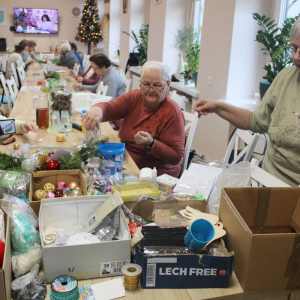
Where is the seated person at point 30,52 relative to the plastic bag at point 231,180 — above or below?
above

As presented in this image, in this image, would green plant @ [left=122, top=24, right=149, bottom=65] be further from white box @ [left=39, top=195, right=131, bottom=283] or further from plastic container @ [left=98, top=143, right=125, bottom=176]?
white box @ [left=39, top=195, right=131, bottom=283]

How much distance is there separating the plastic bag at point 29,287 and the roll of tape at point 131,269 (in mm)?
221

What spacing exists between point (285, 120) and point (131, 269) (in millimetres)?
922

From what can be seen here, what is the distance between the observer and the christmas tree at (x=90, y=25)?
32.5 feet

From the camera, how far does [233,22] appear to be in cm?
309

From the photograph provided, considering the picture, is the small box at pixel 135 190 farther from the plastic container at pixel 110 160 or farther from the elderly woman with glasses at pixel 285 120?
the elderly woman with glasses at pixel 285 120

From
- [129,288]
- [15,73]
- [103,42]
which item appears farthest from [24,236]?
[103,42]

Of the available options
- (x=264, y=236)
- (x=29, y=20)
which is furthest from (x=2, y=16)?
(x=264, y=236)

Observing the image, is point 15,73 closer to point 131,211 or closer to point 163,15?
point 163,15

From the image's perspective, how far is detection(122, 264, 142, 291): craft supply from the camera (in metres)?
0.86

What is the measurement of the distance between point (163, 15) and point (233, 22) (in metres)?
2.02

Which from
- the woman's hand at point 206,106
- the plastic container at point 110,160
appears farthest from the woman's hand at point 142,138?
the woman's hand at point 206,106

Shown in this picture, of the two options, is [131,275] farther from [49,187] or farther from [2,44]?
[2,44]

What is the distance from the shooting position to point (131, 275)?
2.82 feet
